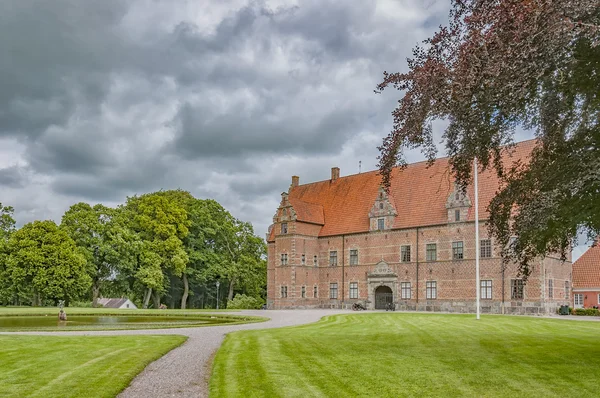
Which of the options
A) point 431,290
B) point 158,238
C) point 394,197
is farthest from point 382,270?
point 158,238

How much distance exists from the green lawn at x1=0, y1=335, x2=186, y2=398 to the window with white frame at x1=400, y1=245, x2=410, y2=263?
27448 mm

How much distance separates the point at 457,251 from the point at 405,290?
525 centimetres

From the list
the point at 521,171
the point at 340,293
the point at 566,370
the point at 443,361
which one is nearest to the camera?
the point at 566,370

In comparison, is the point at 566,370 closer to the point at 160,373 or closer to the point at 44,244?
the point at 160,373

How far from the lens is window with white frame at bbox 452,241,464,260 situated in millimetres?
37688

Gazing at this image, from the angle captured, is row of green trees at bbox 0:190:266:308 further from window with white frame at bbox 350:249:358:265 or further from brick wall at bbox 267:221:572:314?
window with white frame at bbox 350:249:358:265

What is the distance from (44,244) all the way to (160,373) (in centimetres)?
4031

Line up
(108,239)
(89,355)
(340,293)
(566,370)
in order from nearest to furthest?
(566,370) → (89,355) → (340,293) → (108,239)

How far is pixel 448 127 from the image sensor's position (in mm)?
10820

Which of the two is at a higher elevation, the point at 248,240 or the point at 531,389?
the point at 248,240

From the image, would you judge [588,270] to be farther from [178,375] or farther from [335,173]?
[178,375]

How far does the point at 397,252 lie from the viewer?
41531 mm

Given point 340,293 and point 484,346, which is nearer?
point 484,346

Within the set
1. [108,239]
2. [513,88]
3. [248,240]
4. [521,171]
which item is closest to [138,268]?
[108,239]
